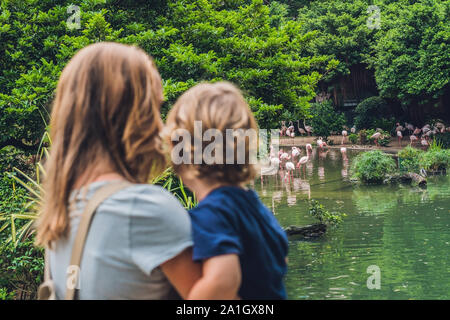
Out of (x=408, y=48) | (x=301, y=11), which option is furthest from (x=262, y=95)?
(x=301, y=11)

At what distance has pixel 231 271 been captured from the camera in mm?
1273

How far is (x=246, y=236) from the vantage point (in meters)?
1.37

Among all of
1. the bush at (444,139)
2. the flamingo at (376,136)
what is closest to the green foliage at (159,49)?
the bush at (444,139)

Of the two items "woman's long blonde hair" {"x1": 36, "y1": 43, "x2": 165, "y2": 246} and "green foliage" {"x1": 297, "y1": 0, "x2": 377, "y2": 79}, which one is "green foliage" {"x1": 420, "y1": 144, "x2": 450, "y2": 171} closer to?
"green foliage" {"x1": 297, "y1": 0, "x2": 377, "y2": 79}

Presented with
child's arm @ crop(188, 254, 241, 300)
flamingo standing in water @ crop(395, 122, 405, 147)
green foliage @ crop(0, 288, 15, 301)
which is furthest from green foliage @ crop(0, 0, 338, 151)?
flamingo standing in water @ crop(395, 122, 405, 147)

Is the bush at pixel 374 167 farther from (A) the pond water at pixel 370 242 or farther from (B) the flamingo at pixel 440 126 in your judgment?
(B) the flamingo at pixel 440 126

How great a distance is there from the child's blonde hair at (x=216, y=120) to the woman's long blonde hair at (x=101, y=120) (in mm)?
123

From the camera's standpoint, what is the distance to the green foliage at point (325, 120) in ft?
77.6

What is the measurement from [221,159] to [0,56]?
6.29 metres

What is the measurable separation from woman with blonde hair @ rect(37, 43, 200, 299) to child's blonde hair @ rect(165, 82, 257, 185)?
0.30ft

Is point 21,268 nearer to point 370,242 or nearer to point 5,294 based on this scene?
point 5,294

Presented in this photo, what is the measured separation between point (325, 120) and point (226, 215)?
2328 centimetres

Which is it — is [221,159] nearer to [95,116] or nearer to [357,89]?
[95,116]

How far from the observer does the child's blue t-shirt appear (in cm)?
128
